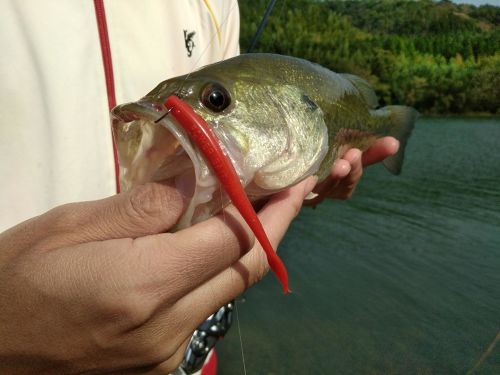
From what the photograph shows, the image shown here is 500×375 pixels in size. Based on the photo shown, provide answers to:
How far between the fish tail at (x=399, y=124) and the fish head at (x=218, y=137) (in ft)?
4.11

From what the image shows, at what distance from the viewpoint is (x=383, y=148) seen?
8.05 feet

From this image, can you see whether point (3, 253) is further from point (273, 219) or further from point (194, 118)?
point (273, 219)

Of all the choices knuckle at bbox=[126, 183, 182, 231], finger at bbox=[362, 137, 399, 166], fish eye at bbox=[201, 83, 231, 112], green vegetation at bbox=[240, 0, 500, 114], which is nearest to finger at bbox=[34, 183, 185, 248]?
knuckle at bbox=[126, 183, 182, 231]

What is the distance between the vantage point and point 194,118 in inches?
38.7

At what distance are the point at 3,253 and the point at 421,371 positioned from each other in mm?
4885

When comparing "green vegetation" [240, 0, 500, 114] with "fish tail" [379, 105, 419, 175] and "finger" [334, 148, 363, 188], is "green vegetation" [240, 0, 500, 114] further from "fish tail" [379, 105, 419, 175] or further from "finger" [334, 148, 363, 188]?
"finger" [334, 148, 363, 188]

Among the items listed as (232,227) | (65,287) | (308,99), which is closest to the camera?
(65,287)

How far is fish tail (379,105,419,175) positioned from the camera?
2.52 metres

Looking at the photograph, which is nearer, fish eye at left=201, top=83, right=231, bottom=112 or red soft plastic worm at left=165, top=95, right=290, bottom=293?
red soft plastic worm at left=165, top=95, right=290, bottom=293

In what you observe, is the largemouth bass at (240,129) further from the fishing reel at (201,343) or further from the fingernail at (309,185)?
the fishing reel at (201,343)

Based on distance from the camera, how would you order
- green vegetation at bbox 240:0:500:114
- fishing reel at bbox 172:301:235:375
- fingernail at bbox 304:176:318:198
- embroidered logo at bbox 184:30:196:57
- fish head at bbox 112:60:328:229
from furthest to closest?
green vegetation at bbox 240:0:500:114 → fishing reel at bbox 172:301:235:375 → embroidered logo at bbox 184:30:196:57 → fingernail at bbox 304:176:318:198 → fish head at bbox 112:60:328:229

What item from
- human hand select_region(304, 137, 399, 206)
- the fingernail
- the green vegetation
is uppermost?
the fingernail

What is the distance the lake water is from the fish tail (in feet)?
4.80

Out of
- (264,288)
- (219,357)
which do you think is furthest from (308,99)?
(264,288)
